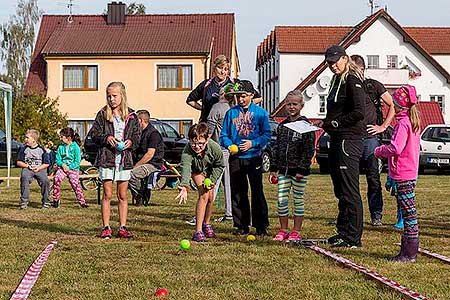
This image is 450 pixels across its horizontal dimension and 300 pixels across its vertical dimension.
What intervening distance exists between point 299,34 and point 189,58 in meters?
19.8

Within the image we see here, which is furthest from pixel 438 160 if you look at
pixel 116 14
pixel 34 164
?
pixel 116 14

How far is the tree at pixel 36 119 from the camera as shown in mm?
33844

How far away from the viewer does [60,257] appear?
747cm

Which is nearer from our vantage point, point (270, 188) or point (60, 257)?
point (60, 257)

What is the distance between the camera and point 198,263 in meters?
7.11

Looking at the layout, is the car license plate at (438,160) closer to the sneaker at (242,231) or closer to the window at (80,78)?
the sneaker at (242,231)

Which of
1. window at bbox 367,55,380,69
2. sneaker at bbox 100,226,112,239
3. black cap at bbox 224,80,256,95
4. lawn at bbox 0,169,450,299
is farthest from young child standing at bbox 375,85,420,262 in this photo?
window at bbox 367,55,380,69

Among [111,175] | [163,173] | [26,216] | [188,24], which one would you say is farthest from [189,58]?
[111,175]

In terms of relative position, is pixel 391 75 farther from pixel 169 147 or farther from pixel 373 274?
pixel 373 274

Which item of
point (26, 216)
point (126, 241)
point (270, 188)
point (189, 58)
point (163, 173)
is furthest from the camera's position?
point (189, 58)

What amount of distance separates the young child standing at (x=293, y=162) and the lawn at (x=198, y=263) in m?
0.45

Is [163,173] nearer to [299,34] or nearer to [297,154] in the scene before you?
[297,154]

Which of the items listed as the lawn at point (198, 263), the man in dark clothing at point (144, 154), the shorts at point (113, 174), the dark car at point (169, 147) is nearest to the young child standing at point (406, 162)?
the lawn at point (198, 263)

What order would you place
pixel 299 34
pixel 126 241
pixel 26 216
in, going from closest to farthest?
1. pixel 126 241
2. pixel 26 216
3. pixel 299 34
